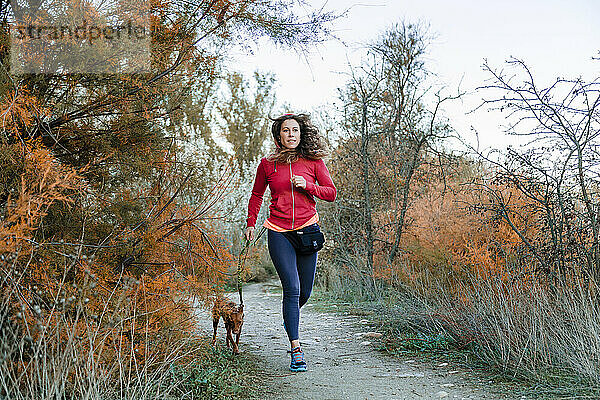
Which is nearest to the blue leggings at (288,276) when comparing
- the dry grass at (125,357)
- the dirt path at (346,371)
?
the dirt path at (346,371)

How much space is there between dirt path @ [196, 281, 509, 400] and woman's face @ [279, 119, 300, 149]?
177 centimetres

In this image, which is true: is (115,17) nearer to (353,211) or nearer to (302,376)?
(302,376)

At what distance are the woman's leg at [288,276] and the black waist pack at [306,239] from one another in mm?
55

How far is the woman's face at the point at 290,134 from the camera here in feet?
14.5

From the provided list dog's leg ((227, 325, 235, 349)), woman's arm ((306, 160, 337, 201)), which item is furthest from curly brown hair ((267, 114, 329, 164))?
dog's leg ((227, 325, 235, 349))

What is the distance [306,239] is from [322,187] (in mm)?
449

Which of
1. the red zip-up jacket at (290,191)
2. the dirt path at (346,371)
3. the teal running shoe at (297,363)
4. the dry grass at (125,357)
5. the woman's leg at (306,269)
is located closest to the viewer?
the dry grass at (125,357)

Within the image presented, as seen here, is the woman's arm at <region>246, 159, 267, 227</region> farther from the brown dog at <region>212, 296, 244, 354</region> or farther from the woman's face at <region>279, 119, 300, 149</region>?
the brown dog at <region>212, 296, 244, 354</region>

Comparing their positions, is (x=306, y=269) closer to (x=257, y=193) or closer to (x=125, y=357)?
(x=257, y=193)

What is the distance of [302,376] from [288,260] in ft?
2.79

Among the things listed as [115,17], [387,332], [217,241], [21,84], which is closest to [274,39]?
[115,17]

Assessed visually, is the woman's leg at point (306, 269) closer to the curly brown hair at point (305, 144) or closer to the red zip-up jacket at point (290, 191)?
the red zip-up jacket at point (290, 191)

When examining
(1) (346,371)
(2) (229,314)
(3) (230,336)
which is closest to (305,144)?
(2) (229,314)

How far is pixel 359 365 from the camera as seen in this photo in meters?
4.39
